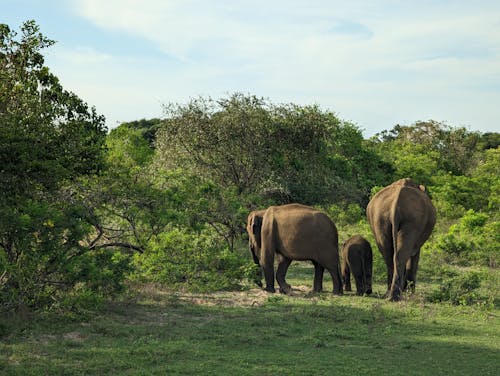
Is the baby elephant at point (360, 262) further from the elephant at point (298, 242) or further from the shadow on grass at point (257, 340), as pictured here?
the shadow on grass at point (257, 340)

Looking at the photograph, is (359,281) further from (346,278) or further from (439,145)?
(439,145)

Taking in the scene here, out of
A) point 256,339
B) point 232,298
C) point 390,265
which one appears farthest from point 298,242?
point 256,339

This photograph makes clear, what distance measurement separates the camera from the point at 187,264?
14844 mm

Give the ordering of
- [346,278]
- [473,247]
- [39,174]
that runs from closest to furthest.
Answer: [39,174] → [346,278] → [473,247]

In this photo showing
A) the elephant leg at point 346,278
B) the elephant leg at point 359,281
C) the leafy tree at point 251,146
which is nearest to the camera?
the elephant leg at point 359,281

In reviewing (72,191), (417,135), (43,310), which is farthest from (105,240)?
(417,135)

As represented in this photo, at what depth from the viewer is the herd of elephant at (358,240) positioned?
1463cm

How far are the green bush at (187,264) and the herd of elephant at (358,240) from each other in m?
1.02

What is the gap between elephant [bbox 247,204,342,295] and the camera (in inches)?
603

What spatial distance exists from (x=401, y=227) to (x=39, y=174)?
7.15 m

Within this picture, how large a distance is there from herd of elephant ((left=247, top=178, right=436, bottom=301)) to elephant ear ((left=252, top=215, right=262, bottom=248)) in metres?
0.20

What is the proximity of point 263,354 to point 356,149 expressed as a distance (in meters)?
26.6

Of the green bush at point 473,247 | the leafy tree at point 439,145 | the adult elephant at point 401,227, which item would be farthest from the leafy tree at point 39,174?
the leafy tree at point 439,145

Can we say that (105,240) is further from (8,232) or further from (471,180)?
(471,180)
